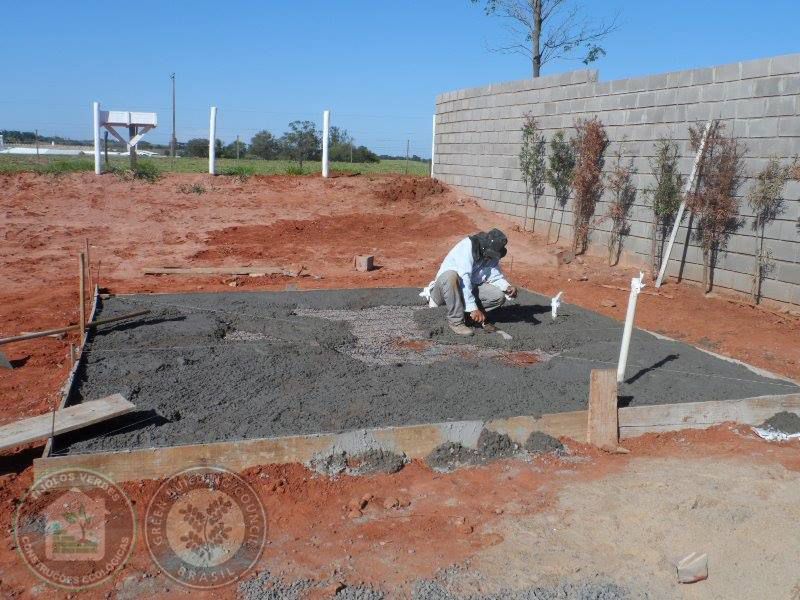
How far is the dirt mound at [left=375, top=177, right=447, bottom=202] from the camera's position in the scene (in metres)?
16.0

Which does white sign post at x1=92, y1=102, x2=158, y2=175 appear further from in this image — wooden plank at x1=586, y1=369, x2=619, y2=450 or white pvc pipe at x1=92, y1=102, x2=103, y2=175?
wooden plank at x1=586, y1=369, x2=619, y2=450

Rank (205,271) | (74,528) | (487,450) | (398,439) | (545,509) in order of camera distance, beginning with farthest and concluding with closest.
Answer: (205,271) < (487,450) < (398,439) < (545,509) < (74,528)

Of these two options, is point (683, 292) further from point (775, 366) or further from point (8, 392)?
point (8, 392)

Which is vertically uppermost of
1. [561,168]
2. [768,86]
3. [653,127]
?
[768,86]

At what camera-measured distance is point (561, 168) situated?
12.0m

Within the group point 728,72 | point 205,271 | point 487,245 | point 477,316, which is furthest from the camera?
point 205,271

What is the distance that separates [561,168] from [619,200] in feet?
5.28

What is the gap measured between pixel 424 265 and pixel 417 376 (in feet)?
20.0

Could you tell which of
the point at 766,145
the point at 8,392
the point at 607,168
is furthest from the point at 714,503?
the point at 607,168

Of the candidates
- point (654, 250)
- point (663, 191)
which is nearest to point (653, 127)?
point (663, 191)

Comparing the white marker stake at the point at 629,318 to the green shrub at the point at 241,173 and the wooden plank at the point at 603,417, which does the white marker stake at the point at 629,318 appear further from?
the green shrub at the point at 241,173

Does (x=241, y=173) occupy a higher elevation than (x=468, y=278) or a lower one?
higher

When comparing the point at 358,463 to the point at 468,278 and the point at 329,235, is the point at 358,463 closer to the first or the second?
the point at 468,278

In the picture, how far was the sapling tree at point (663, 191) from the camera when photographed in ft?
31.3
